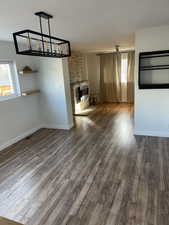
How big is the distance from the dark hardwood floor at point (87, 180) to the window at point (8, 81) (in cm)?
127

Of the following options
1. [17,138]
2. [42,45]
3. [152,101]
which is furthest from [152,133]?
[17,138]

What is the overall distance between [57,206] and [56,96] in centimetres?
313

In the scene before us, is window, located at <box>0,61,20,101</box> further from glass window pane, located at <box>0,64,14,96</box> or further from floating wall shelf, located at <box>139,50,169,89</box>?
floating wall shelf, located at <box>139,50,169,89</box>

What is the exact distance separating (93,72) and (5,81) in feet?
15.8

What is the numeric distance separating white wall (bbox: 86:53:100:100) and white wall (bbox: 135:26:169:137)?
4442 mm

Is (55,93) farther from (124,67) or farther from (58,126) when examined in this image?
(124,67)

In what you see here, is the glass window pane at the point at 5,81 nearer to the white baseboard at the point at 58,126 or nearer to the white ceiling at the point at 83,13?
the white ceiling at the point at 83,13

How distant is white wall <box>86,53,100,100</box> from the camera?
312 inches

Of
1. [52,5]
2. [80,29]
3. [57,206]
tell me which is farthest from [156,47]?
[57,206]

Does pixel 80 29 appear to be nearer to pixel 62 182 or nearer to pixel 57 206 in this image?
pixel 62 182

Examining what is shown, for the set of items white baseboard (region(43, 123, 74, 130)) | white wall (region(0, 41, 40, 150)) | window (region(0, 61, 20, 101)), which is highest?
window (region(0, 61, 20, 101))

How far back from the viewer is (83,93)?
7094 mm

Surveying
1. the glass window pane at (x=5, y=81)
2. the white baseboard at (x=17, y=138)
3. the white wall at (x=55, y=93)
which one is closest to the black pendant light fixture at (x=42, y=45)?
the white wall at (x=55, y=93)

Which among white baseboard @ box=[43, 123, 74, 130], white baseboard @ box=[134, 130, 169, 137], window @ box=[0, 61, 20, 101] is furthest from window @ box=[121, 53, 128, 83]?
window @ box=[0, 61, 20, 101]
